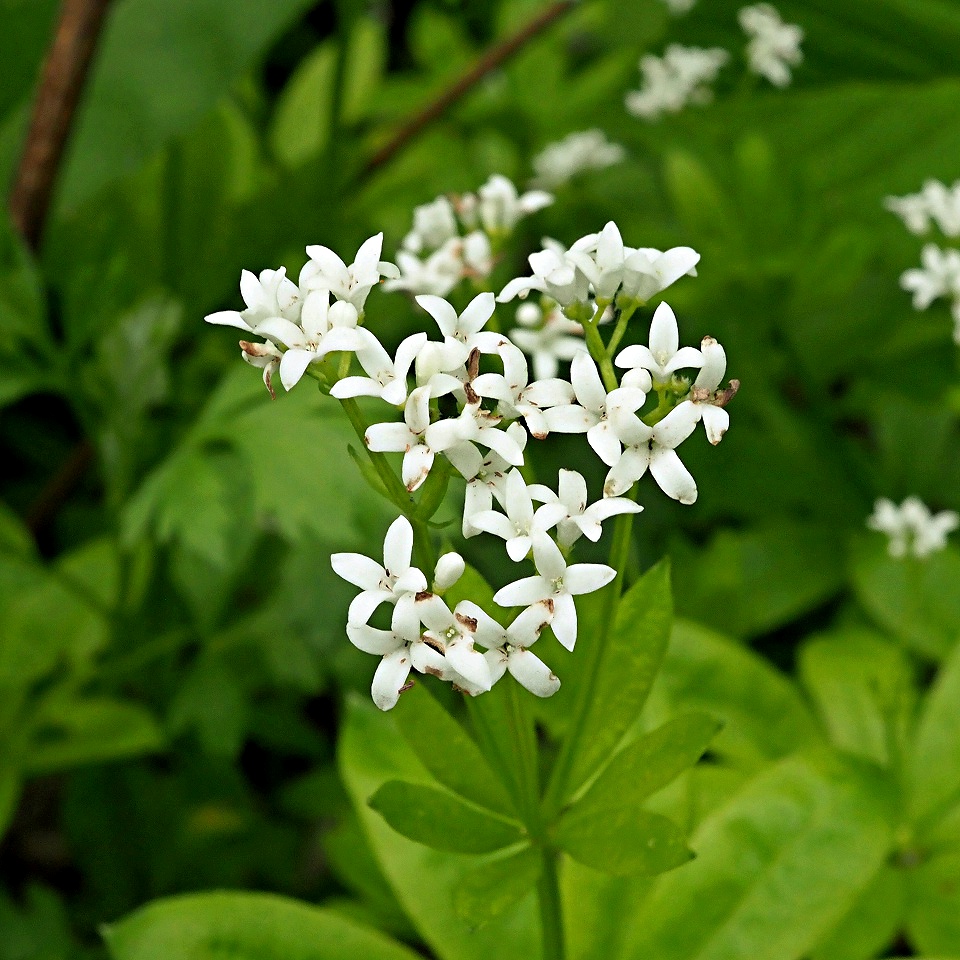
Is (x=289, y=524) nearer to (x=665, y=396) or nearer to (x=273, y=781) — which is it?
(x=665, y=396)

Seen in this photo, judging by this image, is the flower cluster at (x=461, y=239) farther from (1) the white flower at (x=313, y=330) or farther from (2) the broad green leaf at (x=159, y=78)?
(2) the broad green leaf at (x=159, y=78)

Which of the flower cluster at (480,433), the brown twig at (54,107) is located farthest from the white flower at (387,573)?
the brown twig at (54,107)

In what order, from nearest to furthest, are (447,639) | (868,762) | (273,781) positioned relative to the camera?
(447,639) < (868,762) < (273,781)

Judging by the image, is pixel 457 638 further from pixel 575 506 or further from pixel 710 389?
pixel 710 389

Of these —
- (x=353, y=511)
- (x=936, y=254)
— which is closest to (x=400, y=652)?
(x=353, y=511)

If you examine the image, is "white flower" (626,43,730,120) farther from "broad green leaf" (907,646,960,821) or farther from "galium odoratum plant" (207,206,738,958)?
"galium odoratum plant" (207,206,738,958)

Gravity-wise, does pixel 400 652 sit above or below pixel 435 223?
above

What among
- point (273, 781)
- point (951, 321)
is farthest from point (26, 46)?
point (951, 321)
